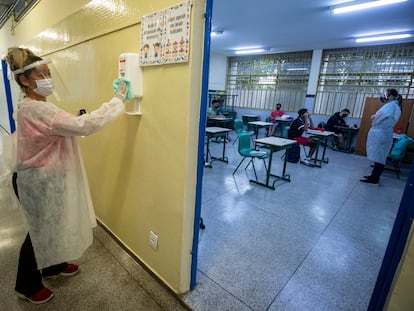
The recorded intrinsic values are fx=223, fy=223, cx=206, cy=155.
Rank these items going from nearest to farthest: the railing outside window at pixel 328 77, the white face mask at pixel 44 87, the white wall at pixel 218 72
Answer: the white face mask at pixel 44 87, the railing outside window at pixel 328 77, the white wall at pixel 218 72

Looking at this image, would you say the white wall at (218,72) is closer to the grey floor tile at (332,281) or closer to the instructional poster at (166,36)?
the instructional poster at (166,36)

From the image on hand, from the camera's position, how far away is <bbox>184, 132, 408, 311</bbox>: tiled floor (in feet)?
5.09

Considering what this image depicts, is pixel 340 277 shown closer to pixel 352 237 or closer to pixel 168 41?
pixel 352 237

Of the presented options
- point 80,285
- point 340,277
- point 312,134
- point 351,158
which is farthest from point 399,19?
point 80,285

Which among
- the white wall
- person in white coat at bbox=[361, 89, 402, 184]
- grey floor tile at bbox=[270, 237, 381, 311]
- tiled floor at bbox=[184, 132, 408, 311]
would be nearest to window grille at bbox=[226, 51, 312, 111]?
the white wall

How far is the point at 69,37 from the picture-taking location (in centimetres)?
232

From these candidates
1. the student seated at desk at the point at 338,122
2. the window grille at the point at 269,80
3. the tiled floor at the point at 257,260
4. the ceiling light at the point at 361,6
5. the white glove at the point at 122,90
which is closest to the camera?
the white glove at the point at 122,90

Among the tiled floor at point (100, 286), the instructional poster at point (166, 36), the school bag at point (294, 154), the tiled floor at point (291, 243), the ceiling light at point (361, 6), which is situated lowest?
the tiled floor at point (100, 286)

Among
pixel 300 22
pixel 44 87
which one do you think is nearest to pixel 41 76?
pixel 44 87

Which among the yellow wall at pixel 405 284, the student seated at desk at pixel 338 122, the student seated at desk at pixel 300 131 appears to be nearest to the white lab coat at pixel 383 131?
the student seated at desk at pixel 300 131

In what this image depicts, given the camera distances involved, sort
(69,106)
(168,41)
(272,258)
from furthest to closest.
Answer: (69,106)
(272,258)
(168,41)

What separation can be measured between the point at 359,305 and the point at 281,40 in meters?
6.79

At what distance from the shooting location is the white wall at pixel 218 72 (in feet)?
30.4

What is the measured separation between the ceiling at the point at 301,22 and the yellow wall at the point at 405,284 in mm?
4447
